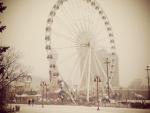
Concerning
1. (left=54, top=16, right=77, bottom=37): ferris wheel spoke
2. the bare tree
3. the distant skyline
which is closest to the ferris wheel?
(left=54, top=16, right=77, bottom=37): ferris wheel spoke

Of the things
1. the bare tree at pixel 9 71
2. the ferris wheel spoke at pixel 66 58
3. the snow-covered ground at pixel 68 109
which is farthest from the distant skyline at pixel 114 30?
the snow-covered ground at pixel 68 109

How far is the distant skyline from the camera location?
16.5 ft

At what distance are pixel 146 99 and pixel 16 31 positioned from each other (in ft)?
6.75

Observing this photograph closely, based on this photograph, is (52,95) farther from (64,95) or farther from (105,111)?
(105,111)

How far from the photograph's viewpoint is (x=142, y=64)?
5004 millimetres

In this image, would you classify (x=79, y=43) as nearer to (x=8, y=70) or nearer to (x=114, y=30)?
(x=114, y=30)

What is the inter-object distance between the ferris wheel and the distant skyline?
0.10 metres

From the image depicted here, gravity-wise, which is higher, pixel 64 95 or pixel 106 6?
pixel 106 6

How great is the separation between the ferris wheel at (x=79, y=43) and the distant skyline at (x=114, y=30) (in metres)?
0.10

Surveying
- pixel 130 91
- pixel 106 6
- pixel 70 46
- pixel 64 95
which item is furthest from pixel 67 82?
pixel 106 6

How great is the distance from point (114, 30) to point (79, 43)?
0.52 m

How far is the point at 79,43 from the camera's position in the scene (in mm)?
5141

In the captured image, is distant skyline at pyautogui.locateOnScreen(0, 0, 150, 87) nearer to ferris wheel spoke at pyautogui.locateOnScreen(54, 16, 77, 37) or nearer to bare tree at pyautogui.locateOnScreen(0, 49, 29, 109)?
bare tree at pyautogui.locateOnScreen(0, 49, 29, 109)

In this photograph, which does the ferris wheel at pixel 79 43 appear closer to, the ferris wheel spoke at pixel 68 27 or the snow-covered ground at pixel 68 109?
the ferris wheel spoke at pixel 68 27
